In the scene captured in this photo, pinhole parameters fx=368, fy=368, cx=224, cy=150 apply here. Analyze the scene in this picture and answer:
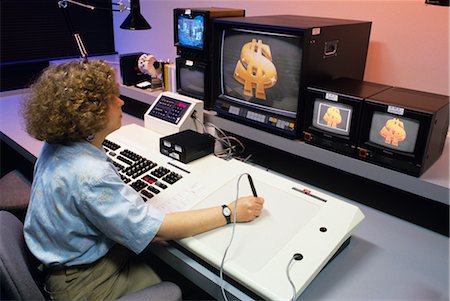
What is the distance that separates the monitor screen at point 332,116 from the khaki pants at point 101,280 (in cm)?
76

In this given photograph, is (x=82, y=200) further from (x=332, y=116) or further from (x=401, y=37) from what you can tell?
(x=401, y=37)

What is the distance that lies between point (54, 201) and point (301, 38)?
0.92 m

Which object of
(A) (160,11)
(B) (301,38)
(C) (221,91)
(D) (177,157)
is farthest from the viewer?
(A) (160,11)

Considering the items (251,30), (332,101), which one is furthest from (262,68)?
(332,101)

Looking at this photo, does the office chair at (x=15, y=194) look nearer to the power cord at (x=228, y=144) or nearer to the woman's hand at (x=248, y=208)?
the power cord at (x=228, y=144)

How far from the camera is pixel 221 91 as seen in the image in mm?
1606

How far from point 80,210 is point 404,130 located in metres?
0.95

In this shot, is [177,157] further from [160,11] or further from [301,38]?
[160,11]

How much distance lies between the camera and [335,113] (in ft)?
4.13

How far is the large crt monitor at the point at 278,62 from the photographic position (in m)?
1.30

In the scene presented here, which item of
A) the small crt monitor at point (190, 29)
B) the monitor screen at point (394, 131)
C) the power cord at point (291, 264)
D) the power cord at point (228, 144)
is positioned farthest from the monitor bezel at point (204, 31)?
the power cord at point (291, 264)

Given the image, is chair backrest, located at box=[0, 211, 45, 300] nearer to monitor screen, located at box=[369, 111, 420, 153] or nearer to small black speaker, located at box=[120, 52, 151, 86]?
monitor screen, located at box=[369, 111, 420, 153]

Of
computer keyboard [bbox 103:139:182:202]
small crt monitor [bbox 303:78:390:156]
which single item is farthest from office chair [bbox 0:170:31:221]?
small crt monitor [bbox 303:78:390:156]

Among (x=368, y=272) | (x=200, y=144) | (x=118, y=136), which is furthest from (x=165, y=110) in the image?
(x=368, y=272)
